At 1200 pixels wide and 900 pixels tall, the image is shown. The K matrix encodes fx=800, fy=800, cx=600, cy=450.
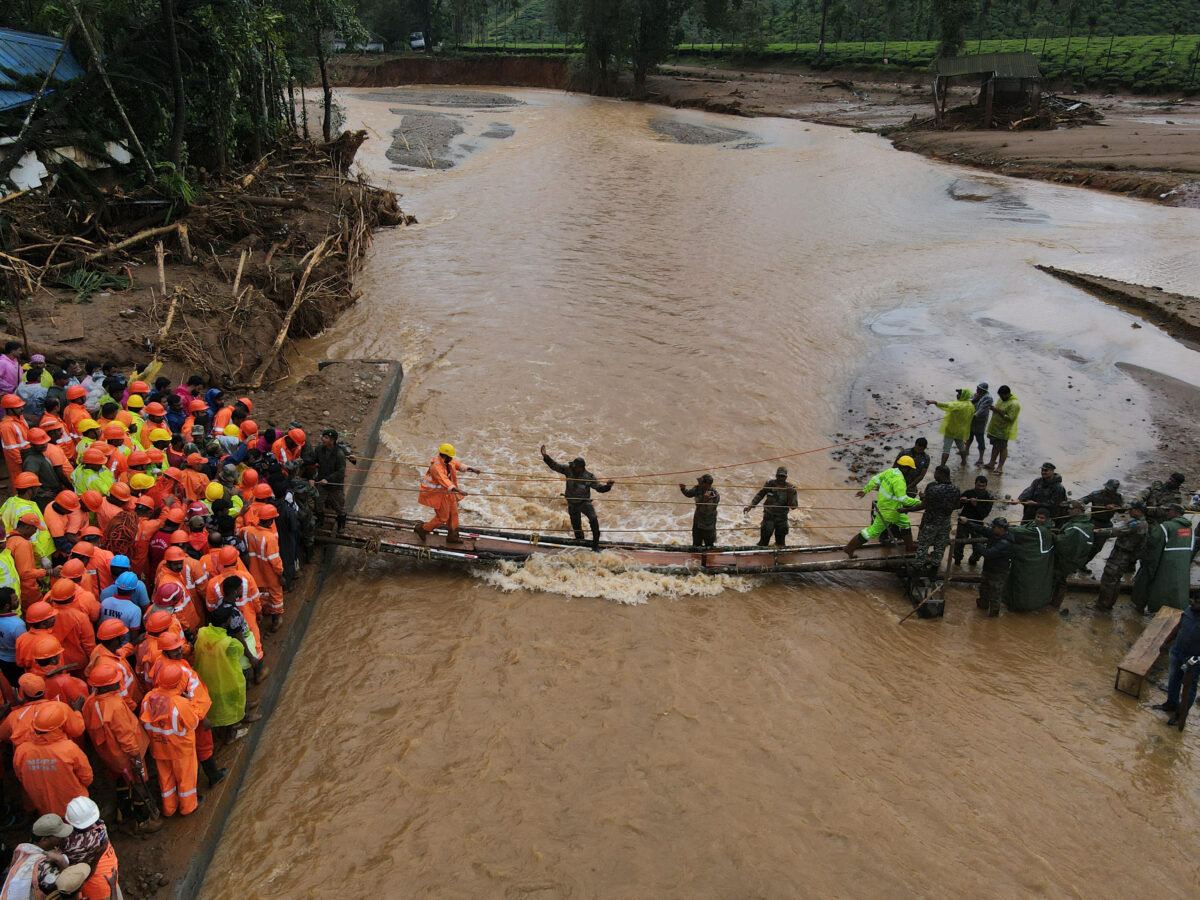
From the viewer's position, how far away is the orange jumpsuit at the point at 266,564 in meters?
7.50

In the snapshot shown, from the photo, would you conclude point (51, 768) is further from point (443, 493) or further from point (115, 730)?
point (443, 493)

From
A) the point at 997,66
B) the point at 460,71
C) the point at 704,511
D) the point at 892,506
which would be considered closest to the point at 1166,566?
the point at 892,506

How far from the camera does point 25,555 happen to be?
6.61 meters

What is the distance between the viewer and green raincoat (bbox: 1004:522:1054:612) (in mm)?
8797

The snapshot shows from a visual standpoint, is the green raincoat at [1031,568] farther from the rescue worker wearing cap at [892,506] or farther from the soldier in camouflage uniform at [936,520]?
the rescue worker wearing cap at [892,506]

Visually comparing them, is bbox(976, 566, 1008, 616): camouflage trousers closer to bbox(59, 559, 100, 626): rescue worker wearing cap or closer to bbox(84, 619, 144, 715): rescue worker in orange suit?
bbox(84, 619, 144, 715): rescue worker in orange suit

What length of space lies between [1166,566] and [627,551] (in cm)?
589

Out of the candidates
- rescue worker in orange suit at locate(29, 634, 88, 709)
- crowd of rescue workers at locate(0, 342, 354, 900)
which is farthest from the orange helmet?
rescue worker in orange suit at locate(29, 634, 88, 709)

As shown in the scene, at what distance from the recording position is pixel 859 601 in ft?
30.9

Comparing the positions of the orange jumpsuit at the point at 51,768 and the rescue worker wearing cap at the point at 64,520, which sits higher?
the rescue worker wearing cap at the point at 64,520

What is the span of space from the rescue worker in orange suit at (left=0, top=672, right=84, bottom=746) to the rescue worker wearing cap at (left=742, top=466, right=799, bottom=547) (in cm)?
680

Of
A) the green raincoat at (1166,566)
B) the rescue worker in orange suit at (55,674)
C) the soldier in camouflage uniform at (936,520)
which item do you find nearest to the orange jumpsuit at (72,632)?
the rescue worker in orange suit at (55,674)

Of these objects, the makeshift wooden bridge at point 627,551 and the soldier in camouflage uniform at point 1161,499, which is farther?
the makeshift wooden bridge at point 627,551

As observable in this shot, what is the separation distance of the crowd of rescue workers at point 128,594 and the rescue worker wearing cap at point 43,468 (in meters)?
0.02
